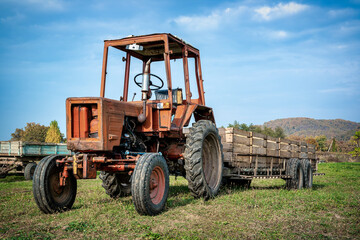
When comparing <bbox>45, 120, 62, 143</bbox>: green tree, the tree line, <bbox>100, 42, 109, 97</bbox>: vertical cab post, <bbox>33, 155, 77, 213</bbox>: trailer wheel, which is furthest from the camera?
the tree line

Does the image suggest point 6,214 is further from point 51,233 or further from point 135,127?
point 135,127

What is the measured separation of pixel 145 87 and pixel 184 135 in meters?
1.71

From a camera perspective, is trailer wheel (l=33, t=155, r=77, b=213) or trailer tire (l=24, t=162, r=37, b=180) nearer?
trailer wheel (l=33, t=155, r=77, b=213)

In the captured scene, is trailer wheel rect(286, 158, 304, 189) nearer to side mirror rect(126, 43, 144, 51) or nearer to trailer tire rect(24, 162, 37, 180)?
side mirror rect(126, 43, 144, 51)

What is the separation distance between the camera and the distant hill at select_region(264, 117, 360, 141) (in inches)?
3902

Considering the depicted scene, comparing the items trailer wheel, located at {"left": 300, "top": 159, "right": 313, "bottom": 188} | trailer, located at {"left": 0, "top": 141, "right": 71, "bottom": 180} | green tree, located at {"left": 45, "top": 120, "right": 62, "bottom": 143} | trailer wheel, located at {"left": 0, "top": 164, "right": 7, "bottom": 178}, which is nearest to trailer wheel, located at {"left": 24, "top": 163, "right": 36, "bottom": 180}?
trailer, located at {"left": 0, "top": 141, "right": 71, "bottom": 180}

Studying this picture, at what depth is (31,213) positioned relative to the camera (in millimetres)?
5949

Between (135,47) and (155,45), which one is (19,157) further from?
(135,47)

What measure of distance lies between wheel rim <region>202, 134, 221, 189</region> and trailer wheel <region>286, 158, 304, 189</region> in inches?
121

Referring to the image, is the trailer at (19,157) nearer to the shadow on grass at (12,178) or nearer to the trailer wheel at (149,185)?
the shadow on grass at (12,178)

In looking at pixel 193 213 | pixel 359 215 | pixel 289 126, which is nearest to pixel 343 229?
pixel 359 215

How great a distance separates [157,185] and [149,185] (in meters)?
0.42

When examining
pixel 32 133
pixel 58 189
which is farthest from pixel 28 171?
pixel 32 133

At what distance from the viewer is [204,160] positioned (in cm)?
783
